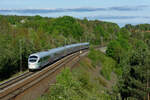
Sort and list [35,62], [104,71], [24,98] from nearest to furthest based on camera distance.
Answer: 1. [24,98]
2. [35,62]
3. [104,71]

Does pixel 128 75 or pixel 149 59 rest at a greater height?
pixel 149 59

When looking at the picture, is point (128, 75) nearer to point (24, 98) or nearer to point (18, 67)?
point (24, 98)

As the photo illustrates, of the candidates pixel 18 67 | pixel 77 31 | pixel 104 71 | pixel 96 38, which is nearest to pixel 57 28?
pixel 77 31

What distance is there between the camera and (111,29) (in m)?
185

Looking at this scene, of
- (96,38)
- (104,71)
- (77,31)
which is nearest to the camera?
(104,71)

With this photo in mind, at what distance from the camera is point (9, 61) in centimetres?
3547

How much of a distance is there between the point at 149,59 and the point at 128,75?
354cm

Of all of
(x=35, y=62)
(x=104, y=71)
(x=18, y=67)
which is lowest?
(x=104, y=71)

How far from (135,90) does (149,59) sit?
4.35 metres

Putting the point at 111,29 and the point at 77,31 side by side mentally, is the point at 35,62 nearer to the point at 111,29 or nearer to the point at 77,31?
the point at 77,31

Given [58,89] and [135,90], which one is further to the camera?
[135,90]

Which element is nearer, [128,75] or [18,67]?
[128,75]

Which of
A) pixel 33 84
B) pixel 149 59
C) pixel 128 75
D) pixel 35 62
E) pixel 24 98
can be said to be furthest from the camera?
pixel 35 62

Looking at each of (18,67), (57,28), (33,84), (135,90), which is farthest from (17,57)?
(57,28)
